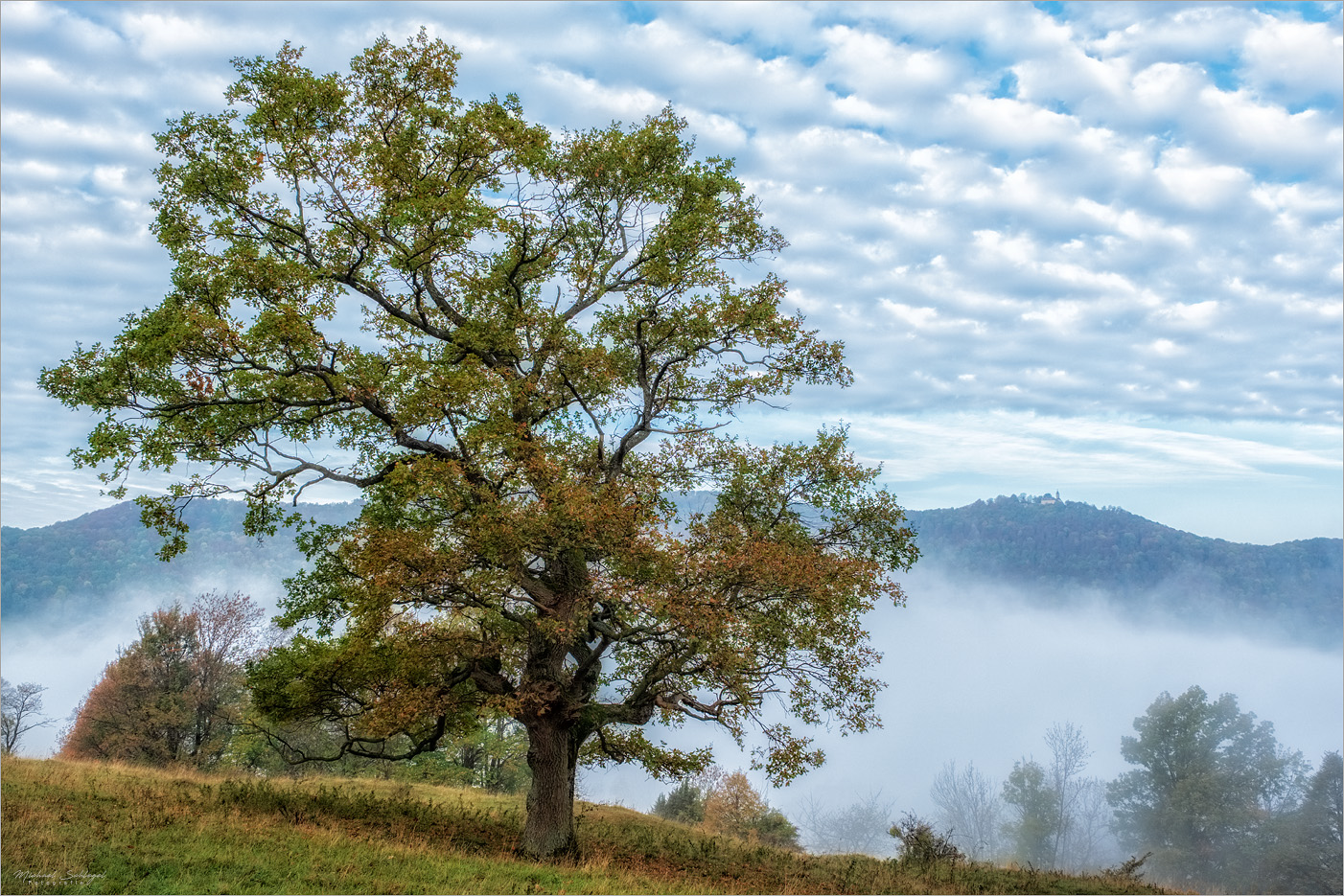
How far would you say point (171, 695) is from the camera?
44.2m

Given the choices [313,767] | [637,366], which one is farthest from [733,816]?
[637,366]

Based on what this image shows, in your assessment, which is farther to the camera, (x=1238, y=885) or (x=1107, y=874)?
(x=1238, y=885)

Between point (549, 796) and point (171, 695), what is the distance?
108ft

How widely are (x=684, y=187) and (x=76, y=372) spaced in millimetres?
14272

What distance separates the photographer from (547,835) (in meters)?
20.3

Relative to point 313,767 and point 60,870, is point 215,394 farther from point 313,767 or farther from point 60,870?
point 313,767

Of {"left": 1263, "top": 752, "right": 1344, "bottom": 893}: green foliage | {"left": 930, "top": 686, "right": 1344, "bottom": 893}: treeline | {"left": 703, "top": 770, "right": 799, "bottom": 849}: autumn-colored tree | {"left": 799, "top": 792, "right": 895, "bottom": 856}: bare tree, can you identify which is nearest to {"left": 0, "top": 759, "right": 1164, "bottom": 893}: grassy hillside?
{"left": 703, "top": 770, "right": 799, "bottom": 849}: autumn-colored tree

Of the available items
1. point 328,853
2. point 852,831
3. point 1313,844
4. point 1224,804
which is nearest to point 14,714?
point 328,853

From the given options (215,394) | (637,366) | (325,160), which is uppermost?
(325,160)

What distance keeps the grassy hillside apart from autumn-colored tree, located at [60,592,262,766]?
2009 cm

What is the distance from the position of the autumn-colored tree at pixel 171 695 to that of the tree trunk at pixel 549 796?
29067mm

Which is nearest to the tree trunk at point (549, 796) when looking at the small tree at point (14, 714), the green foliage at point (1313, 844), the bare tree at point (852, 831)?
the small tree at point (14, 714)

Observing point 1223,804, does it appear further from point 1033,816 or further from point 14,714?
point 14,714

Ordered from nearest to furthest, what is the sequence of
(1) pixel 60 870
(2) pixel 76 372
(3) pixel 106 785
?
(1) pixel 60 870
(2) pixel 76 372
(3) pixel 106 785
